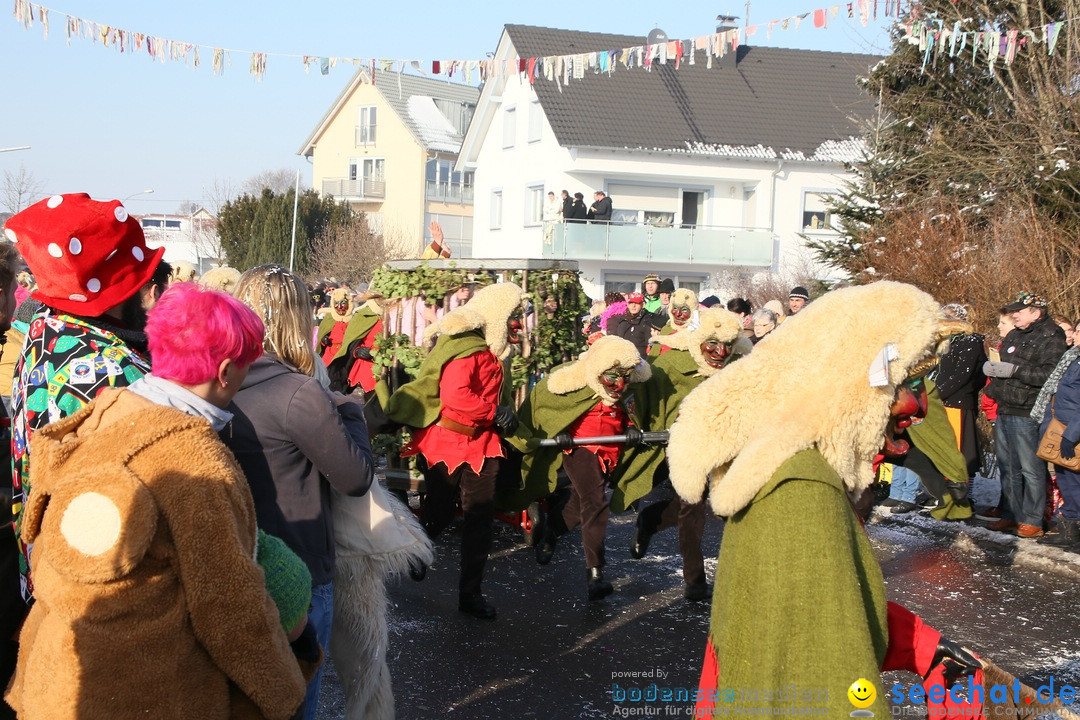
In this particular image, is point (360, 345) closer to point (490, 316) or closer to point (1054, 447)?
point (490, 316)

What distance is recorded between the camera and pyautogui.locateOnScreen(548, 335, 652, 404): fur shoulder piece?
23.1 ft

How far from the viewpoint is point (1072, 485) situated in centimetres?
866

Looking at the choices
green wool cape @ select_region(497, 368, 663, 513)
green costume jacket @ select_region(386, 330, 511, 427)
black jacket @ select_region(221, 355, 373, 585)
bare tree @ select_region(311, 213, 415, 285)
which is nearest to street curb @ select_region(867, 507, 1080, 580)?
green wool cape @ select_region(497, 368, 663, 513)

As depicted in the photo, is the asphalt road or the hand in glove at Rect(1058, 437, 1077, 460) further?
the hand in glove at Rect(1058, 437, 1077, 460)

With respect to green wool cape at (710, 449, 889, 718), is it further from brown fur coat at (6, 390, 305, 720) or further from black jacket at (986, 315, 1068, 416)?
black jacket at (986, 315, 1068, 416)

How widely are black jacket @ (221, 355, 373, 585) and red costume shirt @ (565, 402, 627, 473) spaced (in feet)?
13.2

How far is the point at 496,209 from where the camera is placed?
126 feet

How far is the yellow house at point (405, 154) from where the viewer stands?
5194cm

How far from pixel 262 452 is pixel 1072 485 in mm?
7500

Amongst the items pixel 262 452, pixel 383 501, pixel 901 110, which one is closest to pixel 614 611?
pixel 383 501

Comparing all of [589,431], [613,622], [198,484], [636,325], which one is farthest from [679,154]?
[198,484]

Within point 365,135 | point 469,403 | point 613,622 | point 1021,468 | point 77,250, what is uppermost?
point 365,135

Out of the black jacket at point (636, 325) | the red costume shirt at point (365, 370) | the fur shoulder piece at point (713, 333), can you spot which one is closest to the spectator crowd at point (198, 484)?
the fur shoulder piece at point (713, 333)

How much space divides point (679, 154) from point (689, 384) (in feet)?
87.4
